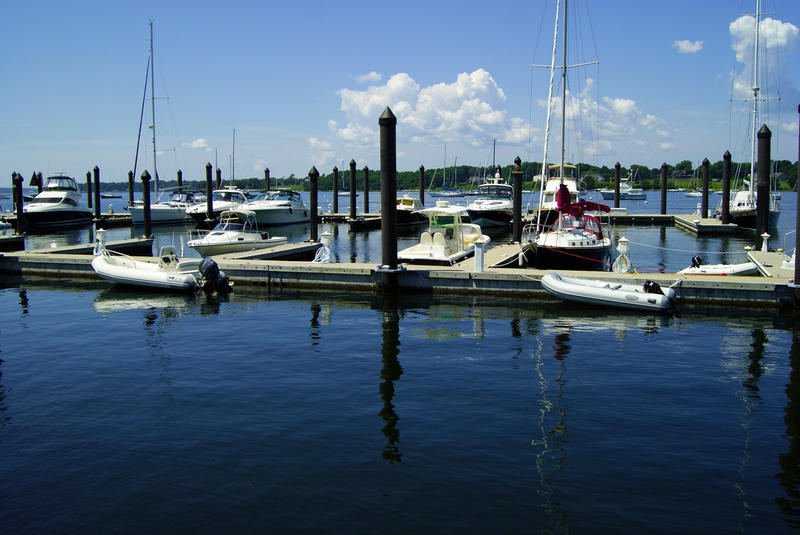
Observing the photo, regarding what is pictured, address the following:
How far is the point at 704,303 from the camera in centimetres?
1745

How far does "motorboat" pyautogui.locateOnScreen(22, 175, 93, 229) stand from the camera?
50.0 meters

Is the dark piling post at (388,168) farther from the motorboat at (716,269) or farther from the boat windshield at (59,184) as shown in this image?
the boat windshield at (59,184)

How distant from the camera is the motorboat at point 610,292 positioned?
54.3 feet

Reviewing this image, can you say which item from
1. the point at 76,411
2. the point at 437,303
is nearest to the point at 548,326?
the point at 437,303

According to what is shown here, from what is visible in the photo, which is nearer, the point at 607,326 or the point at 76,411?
the point at 76,411

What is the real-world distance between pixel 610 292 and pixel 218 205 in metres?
40.5

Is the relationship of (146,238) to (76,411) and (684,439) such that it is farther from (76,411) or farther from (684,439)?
(684,439)

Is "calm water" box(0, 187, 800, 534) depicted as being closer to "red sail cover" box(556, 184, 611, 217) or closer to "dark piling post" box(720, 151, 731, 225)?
"red sail cover" box(556, 184, 611, 217)

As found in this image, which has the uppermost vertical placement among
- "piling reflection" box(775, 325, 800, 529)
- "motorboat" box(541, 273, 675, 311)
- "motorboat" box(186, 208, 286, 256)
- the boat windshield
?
the boat windshield

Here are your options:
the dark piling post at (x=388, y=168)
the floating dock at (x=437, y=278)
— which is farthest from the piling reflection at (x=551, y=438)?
the dark piling post at (x=388, y=168)

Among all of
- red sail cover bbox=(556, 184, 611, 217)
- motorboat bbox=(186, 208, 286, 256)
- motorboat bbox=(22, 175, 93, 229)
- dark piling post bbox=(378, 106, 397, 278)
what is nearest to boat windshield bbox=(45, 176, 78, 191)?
motorboat bbox=(22, 175, 93, 229)

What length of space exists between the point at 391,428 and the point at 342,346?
16.4ft

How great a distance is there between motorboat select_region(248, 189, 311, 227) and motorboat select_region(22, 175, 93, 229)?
47.5 ft

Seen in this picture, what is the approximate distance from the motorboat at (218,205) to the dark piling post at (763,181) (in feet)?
115
